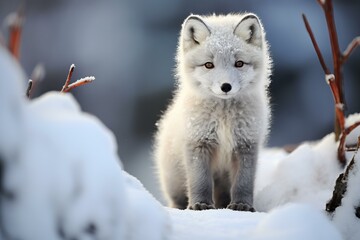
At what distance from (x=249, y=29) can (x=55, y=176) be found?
2.17 m

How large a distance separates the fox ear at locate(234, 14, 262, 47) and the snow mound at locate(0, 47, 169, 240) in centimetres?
192

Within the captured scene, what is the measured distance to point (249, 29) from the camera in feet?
10.7

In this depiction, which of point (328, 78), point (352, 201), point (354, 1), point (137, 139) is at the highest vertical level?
point (328, 78)

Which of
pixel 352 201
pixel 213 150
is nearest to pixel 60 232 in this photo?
pixel 352 201

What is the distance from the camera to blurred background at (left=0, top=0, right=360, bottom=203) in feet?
34.5

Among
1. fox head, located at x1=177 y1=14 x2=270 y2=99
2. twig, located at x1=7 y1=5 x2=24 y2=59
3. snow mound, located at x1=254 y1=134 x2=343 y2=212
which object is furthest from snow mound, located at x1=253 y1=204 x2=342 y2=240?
fox head, located at x1=177 y1=14 x2=270 y2=99

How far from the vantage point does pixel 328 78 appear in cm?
263

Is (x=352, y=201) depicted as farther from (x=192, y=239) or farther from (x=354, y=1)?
(x=354, y=1)

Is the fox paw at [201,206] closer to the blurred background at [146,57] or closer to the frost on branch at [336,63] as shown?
the frost on branch at [336,63]

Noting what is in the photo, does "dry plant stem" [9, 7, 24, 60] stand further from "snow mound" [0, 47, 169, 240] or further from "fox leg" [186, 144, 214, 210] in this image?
"fox leg" [186, 144, 214, 210]

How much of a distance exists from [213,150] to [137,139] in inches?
296

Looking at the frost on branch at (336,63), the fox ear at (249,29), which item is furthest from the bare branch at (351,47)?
the fox ear at (249,29)

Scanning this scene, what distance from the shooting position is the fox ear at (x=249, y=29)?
3.24 meters

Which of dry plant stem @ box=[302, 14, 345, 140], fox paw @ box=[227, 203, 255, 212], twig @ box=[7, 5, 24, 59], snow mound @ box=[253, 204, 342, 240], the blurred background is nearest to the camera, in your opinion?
twig @ box=[7, 5, 24, 59]
